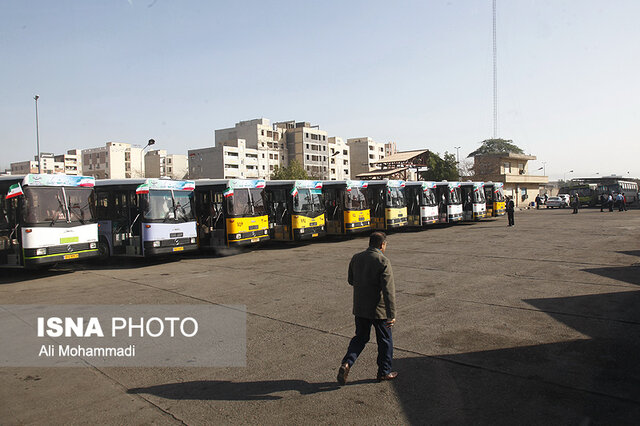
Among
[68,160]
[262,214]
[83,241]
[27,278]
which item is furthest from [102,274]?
[68,160]

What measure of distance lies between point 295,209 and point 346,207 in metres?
3.27

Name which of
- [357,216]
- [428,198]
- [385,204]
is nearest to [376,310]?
[357,216]

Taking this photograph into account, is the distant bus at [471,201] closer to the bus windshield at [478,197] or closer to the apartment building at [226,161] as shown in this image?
the bus windshield at [478,197]

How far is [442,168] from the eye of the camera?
7069cm

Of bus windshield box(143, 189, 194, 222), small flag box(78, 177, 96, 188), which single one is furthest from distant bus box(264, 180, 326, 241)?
small flag box(78, 177, 96, 188)

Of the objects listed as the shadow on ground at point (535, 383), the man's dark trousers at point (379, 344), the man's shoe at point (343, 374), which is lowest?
the shadow on ground at point (535, 383)

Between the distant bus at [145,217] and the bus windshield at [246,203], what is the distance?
163 cm

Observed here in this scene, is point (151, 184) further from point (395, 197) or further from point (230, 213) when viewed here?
point (395, 197)

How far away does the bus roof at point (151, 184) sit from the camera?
16141mm

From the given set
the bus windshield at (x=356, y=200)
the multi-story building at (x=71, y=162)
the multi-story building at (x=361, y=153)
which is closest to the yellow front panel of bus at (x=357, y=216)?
the bus windshield at (x=356, y=200)

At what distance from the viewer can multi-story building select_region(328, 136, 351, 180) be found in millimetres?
111875

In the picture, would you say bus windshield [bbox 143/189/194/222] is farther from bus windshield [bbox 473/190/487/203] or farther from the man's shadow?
bus windshield [bbox 473/190/487/203]

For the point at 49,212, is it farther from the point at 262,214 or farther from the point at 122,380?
the point at 122,380

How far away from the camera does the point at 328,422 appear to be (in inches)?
169
